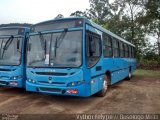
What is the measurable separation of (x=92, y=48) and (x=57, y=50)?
1244 mm

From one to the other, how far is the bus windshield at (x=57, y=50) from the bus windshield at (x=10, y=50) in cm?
150

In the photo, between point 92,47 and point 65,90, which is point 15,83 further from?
point 92,47

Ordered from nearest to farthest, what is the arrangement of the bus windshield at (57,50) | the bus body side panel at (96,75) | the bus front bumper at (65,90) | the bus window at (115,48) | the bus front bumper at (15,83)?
the bus front bumper at (65,90) < the bus windshield at (57,50) < the bus body side panel at (96,75) < the bus front bumper at (15,83) < the bus window at (115,48)

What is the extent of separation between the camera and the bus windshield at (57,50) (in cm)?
847

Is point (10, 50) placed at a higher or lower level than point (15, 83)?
higher

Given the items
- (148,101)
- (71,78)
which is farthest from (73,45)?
(148,101)

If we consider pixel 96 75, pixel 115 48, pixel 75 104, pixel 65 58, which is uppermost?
pixel 115 48

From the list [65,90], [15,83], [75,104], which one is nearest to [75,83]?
[65,90]

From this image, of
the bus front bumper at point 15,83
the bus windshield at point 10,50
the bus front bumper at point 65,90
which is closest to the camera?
the bus front bumper at point 65,90

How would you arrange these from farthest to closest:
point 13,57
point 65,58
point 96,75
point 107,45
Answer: point 107,45 < point 13,57 < point 96,75 < point 65,58

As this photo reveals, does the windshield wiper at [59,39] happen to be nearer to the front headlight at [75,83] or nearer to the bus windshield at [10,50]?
Result: the front headlight at [75,83]

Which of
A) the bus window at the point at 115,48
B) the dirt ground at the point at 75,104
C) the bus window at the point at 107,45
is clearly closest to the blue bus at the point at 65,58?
the dirt ground at the point at 75,104

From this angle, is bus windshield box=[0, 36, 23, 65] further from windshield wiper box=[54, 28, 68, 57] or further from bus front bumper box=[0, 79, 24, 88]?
windshield wiper box=[54, 28, 68, 57]

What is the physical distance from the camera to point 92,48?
888 centimetres
